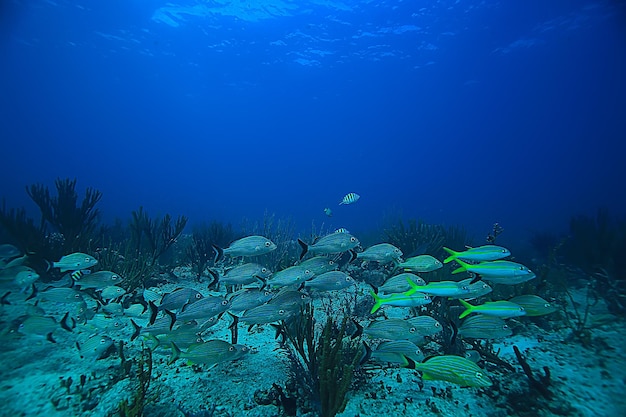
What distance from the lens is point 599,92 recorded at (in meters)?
68.6

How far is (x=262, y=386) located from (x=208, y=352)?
0.98 meters

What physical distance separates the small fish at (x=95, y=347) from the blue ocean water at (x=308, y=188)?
0.18ft

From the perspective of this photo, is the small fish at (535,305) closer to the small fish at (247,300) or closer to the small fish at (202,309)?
the small fish at (247,300)

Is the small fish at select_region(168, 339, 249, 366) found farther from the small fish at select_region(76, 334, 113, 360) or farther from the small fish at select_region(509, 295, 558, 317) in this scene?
the small fish at select_region(509, 295, 558, 317)

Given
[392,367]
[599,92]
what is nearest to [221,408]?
[392,367]

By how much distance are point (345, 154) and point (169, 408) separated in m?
136

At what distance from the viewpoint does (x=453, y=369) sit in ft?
9.80

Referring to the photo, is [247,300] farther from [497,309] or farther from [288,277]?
[497,309]

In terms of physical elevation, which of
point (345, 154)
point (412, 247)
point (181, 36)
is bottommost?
point (412, 247)

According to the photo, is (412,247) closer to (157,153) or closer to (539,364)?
(539,364)

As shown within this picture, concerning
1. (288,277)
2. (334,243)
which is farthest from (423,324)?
(288,277)

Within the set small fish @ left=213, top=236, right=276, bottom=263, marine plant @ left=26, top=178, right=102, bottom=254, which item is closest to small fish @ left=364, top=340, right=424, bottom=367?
small fish @ left=213, top=236, right=276, bottom=263

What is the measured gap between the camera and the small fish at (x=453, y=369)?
2.98m

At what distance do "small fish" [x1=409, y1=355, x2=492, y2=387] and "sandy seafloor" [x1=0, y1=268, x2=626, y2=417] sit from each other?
102cm
